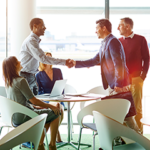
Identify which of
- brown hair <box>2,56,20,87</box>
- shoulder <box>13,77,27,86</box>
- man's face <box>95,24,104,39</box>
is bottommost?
shoulder <box>13,77,27,86</box>

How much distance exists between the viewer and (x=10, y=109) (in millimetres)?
2371

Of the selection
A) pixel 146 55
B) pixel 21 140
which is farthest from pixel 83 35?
pixel 21 140

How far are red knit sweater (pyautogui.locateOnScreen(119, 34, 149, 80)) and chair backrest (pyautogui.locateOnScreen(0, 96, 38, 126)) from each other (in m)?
1.82

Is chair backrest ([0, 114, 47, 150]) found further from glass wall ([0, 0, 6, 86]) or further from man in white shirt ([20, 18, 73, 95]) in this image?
glass wall ([0, 0, 6, 86])

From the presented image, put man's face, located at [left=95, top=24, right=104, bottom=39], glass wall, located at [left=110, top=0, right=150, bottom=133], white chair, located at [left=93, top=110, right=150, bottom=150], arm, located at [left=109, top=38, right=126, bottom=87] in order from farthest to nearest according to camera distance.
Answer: glass wall, located at [left=110, top=0, right=150, bottom=133]
man's face, located at [left=95, top=24, right=104, bottom=39]
arm, located at [left=109, top=38, right=126, bottom=87]
white chair, located at [left=93, top=110, right=150, bottom=150]

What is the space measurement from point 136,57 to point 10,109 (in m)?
2.08

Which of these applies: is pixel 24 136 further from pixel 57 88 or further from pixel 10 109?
pixel 57 88

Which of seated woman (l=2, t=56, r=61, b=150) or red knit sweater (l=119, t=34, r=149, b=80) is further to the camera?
red knit sweater (l=119, t=34, r=149, b=80)

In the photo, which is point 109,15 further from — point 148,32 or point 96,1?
point 148,32

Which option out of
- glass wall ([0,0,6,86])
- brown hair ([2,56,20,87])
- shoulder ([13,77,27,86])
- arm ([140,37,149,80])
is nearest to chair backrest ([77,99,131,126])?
shoulder ([13,77,27,86])

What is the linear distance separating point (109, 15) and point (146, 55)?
126cm

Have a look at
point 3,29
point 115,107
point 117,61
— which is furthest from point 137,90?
point 3,29

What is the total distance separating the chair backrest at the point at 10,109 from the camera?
91.1 inches

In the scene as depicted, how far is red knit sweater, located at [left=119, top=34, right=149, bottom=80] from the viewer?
3471 mm
